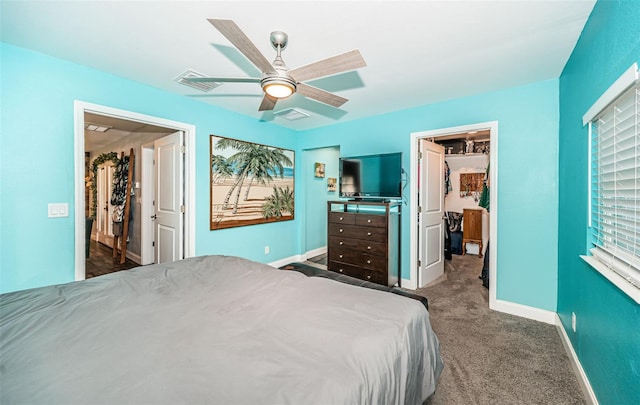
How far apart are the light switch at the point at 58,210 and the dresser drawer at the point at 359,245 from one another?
287 cm

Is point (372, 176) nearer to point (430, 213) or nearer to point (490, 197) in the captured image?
point (430, 213)

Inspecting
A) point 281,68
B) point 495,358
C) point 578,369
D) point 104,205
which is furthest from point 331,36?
point 104,205

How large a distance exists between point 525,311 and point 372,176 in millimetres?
2270

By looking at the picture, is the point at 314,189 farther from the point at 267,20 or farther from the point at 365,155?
the point at 267,20

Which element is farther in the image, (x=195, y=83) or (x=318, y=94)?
(x=195, y=83)

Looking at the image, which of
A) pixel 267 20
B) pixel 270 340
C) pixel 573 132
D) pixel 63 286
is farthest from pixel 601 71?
pixel 63 286

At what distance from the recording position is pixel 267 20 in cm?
171

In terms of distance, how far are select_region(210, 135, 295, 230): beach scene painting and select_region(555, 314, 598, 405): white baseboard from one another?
3600 mm

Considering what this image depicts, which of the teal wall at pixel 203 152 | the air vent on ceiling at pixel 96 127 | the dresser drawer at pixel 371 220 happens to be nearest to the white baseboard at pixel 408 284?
the teal wall at pixel 203 152

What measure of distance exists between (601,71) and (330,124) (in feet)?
10.3

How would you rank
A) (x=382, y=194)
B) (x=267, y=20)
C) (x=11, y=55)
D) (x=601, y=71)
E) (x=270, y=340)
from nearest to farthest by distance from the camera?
(x=270, y=340)
(x=601, y=71)
(x=267, y=20)
(x=11, y=55)
(x=382, y=194)

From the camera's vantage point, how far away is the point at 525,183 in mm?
2682

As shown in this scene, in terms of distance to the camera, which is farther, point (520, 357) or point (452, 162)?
point (452, 162)

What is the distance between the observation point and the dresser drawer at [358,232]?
325 cm
